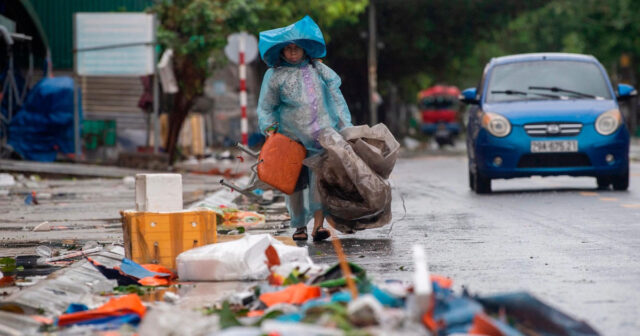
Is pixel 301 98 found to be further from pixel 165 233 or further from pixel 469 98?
pixel 469 98

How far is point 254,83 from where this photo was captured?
4559cm

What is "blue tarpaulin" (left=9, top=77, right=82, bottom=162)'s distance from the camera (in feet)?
79.0

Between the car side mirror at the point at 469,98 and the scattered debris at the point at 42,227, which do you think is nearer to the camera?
the scattered debris at the point at 42,227

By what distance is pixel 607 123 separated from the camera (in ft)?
46.5

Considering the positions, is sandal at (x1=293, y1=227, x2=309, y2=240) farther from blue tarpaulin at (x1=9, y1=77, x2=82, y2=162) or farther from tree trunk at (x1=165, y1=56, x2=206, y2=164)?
blue tarpaulin at (x1=9, y1=77, x2=82, y2=162)

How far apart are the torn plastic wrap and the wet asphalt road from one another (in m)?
0.19

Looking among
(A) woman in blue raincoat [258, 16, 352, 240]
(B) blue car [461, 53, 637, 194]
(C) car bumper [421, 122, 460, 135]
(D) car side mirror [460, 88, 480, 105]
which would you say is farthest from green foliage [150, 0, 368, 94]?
(C) car bumper [421, 122, 460, 135]

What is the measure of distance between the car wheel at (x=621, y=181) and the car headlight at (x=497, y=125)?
4.94 feet

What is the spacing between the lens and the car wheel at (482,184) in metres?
14.6

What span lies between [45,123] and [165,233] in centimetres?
1718

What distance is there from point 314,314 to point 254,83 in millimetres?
41326

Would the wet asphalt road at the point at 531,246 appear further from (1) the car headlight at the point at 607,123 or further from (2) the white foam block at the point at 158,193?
(2) the white foam block at the point at 158,193

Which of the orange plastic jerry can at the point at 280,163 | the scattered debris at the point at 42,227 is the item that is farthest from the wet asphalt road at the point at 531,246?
the scattered debris at the point at 42,227

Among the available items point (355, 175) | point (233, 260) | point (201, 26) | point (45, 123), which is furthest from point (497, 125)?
point (45, 123)
